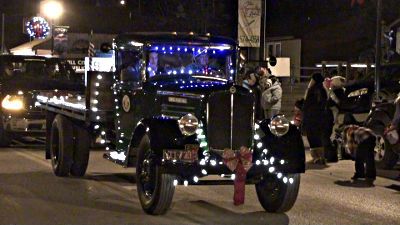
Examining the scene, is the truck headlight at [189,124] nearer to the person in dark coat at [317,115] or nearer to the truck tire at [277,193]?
the truck tire at [277,193]

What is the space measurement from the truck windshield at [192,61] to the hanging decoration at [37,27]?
90.4ft

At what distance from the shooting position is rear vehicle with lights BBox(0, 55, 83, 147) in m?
16.0

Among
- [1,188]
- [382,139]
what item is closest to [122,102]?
[1,188]

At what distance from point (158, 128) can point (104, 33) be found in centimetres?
3016

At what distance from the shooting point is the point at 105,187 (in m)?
10.8

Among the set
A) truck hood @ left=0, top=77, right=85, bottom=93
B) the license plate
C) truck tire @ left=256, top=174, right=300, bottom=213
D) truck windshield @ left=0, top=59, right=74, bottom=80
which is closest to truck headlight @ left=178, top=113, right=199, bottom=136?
the license plate

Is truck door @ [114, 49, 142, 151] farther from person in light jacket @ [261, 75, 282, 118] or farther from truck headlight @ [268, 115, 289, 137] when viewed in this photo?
person in light jacket @ [261, 75, 282, 118]

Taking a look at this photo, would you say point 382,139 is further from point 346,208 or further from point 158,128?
point 158,128

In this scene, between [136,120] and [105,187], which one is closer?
[136,120]

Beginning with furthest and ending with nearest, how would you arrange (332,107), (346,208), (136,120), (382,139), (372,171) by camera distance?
1. (332,107)
2. (382,139)
3. (372,171)
4. (136,120)
5. (346,208)

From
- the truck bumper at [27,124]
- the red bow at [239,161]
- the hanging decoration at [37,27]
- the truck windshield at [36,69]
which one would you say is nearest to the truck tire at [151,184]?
the red bow at [239,161]

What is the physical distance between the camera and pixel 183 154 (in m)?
8.42

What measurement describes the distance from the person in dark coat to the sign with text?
3.35m

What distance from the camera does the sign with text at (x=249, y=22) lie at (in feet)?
54.5
